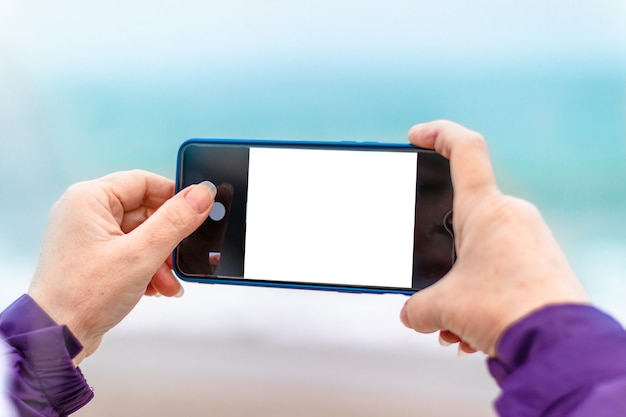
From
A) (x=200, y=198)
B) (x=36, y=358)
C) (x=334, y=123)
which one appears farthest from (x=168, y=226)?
(x=334, y=123)

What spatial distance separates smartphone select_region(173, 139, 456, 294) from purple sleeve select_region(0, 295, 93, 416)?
10 cm

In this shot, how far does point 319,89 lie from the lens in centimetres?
55

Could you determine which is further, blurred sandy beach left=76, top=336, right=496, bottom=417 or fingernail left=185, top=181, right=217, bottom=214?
blurred sandy beach left=76, top=336, right=496, bottom=417

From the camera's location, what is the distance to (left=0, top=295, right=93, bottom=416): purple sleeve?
14.2 inches

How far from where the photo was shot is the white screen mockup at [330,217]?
39 centimetres

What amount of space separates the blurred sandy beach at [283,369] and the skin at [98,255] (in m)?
0.13

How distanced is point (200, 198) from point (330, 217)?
107 mm

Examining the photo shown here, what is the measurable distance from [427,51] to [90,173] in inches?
16.6

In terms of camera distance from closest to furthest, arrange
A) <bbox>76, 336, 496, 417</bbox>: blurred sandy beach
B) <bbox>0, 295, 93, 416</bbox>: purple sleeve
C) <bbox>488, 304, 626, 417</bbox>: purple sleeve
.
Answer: <bbox>488, 304, 626, 417</bbox>: purple sleeve < <bbox>0, 295, 93, 416</bbox>: purple sleeve < <bbox>76, 336, 496, 417</bbox>: blurred sandy beach

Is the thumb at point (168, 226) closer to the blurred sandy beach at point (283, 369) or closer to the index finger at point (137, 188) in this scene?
the index finger at point (137, 188)

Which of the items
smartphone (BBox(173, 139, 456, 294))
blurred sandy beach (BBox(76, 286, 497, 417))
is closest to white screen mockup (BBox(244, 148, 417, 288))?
smartphone (BBox(173, 139, 456, 294))

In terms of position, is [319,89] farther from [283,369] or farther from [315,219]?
[283,369]

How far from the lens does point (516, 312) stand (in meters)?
0.28

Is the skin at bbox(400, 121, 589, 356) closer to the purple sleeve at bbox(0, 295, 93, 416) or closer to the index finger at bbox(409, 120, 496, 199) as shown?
the index finger at bbox(409, 120, 496, 199)
